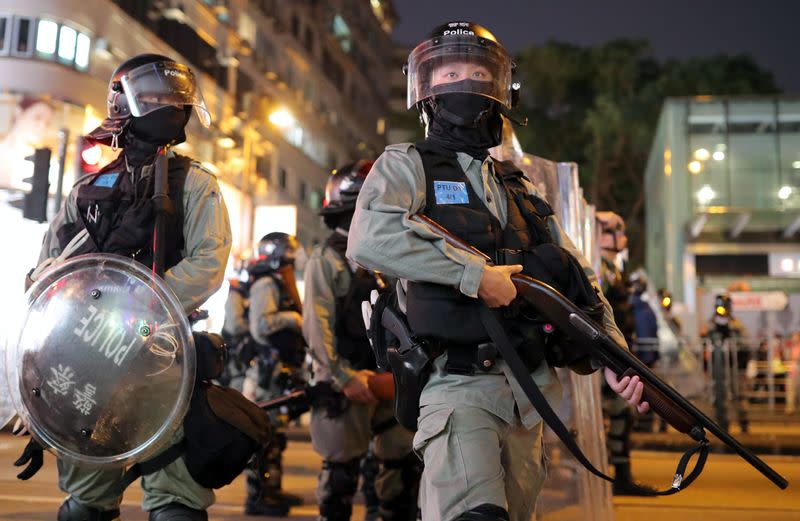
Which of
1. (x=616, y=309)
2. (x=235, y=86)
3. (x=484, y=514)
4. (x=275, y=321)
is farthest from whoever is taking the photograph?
(x=235, y=86)

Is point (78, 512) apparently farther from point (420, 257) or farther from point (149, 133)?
point (420, 257)

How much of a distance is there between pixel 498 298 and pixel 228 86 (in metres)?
32.8

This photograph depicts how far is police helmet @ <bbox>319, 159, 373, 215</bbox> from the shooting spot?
6719mm

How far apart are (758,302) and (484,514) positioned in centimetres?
2083

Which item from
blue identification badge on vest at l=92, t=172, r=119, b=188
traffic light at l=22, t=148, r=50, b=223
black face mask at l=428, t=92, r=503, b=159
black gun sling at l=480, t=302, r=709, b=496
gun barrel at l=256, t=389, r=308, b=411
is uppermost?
traffic light at l=22, t=148, r=50, b=223

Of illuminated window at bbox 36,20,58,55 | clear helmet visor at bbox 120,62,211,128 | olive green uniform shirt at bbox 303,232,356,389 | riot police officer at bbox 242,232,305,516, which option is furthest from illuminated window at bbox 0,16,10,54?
clear helmet visor at bbox 120,62,211,128

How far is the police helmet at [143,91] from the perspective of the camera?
452cm

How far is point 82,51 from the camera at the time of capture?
24422mm

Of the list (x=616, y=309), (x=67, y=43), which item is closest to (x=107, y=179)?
(x=616, y=309)

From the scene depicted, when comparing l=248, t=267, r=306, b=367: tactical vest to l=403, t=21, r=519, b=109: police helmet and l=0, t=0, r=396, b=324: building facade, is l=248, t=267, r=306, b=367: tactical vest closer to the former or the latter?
l=0, t=0, r=396, b=324: building facade

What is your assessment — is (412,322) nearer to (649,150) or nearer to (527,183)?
(527,183)

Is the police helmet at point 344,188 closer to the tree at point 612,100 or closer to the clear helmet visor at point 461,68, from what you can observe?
the clear helmet visor at point 461,68

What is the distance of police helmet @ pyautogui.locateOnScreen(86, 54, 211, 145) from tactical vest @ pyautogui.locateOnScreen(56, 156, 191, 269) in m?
0.26

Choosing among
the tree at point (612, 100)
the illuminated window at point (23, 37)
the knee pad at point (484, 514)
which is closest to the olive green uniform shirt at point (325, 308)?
the knee pad at point (484, 514)
